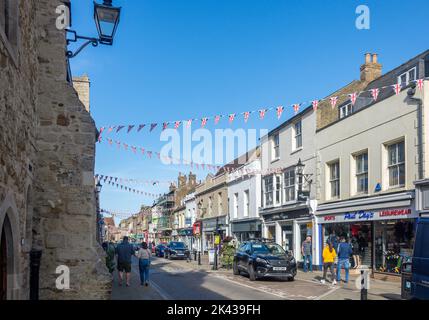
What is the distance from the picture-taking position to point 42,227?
8797mm

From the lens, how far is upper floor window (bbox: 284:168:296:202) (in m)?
27.2

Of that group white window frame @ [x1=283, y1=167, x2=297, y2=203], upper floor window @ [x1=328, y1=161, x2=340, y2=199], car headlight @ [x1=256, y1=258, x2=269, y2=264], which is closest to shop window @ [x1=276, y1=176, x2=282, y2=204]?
white window frame @ [x1=283, y1=167, x2=297, y2=203]

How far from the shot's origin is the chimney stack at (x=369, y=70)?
25.7 metres

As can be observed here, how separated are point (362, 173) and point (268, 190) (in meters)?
10.6

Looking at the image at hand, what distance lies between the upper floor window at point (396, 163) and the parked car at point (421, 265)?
1012 centimetres

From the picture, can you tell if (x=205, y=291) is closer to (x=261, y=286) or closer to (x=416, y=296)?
(x=261, y=286)

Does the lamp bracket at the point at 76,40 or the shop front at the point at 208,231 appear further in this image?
the shop front at the point at 208,231

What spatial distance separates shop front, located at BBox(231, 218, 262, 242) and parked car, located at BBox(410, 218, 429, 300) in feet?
75.4

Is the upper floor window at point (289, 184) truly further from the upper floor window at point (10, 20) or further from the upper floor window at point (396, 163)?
the upper floor window at point (10, 20)

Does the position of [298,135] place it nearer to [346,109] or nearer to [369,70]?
[346,109]

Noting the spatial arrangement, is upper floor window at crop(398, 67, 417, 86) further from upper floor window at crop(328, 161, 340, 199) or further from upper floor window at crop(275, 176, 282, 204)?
upper floor window at crop(275, 176, 282, 204)

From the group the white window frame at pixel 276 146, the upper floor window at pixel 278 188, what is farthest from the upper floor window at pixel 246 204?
the white window frame at pixel 276 146

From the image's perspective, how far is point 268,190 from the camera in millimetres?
30922

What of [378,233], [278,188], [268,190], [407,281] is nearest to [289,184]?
[278,188]
